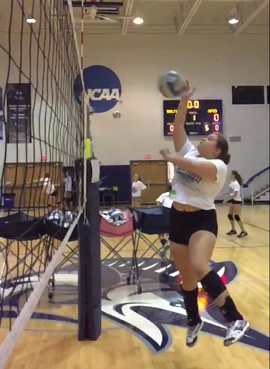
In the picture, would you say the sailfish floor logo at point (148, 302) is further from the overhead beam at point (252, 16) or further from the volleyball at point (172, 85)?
the overhead beam at point (252, 16)

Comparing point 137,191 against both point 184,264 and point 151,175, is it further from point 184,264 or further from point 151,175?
point 184,264

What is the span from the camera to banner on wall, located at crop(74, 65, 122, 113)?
41.5ft

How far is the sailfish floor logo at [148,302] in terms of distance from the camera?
2.89 m

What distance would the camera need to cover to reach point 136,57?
12805 mm

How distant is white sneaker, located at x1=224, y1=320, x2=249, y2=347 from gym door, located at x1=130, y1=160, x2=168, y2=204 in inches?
402

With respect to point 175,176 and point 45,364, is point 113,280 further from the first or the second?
point 175,176

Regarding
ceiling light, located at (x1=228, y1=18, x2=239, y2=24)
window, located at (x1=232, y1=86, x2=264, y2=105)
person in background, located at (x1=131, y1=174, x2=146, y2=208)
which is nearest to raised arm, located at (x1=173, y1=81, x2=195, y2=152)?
person in background, located at (x1=131, y1=174, x2=146, y2=208)

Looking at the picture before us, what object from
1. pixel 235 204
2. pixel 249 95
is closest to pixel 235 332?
pixel 235 204

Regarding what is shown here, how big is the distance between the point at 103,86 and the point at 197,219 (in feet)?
35.4

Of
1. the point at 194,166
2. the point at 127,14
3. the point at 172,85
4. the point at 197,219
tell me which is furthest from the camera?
the point at 127,14

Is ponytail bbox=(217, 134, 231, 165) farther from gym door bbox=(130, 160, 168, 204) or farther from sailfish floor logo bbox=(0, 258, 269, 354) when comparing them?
gym door bbox=(130, 160, 168, 204)

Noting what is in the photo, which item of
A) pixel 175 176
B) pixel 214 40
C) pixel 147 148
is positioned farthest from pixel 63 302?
pixel 214 40

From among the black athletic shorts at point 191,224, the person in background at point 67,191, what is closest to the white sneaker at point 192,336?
the black athletic shorts at point 191,224

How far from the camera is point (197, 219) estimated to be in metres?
2.40
